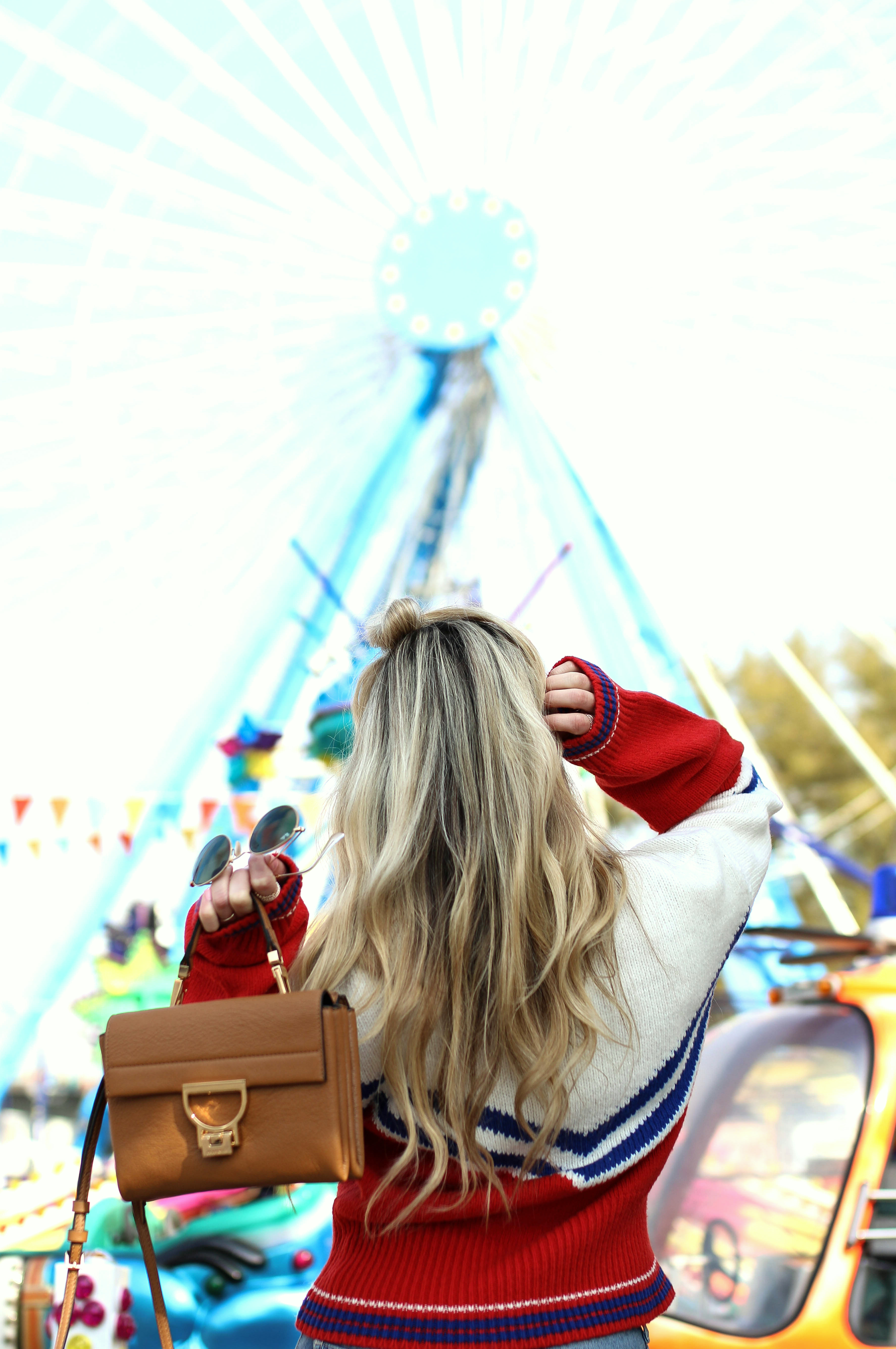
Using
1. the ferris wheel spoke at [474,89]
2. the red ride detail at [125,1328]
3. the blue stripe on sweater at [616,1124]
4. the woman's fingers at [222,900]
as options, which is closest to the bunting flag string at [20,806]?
the red ride detail at [125,1328]

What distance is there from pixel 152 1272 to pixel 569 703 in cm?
76

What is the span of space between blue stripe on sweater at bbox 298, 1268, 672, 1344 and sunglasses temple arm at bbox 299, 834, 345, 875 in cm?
44

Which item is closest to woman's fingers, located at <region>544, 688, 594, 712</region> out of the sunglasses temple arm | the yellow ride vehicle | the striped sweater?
the striped sweater

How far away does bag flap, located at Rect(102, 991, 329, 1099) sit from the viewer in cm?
117

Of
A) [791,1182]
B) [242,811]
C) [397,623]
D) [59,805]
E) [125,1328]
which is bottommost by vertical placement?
[791,1182]

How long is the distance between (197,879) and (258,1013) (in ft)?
0.74

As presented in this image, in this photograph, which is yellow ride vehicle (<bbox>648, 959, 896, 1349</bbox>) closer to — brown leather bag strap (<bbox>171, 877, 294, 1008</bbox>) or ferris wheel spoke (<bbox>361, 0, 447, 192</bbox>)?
brown leather bag strap (<bbox>171, 877, 294, 1008</bbox>)

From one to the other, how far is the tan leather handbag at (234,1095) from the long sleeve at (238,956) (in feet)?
0.39

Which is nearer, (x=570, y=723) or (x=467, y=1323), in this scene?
(x=467, y=1323)

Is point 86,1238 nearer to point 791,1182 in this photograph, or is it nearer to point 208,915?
point 208,915

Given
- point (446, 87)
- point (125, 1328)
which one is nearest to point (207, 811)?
point (125, 1328)

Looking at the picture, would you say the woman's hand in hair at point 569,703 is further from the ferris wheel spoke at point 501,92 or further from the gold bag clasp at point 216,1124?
the ferris wheel spoke at point 501,92

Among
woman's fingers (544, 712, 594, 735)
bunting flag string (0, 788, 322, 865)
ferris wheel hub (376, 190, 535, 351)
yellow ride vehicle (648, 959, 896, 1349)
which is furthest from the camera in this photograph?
ferris wheel hub (376, 190, 535, 351)

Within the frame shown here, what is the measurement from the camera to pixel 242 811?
5.49 m
